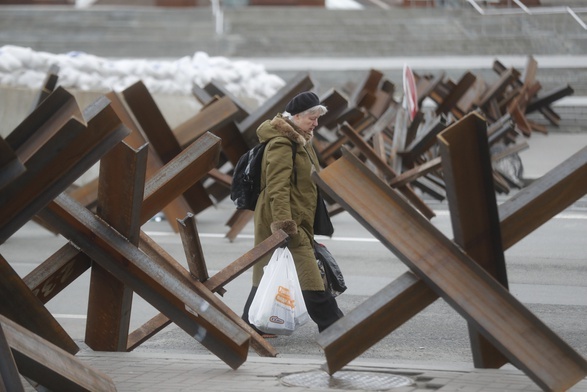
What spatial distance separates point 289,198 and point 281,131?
45 centimetres

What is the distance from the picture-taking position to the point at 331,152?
13.6 metres

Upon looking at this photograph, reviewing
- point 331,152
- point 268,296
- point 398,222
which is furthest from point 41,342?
point 331,152

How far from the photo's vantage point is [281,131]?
805 centimetres

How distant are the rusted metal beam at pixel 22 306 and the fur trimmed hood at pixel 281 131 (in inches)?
103

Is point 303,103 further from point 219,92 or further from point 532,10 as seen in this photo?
point 532,10

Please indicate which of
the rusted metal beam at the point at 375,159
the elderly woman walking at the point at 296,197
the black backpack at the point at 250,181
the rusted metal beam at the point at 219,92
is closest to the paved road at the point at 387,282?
the elderly woman walking at the point at 296,197

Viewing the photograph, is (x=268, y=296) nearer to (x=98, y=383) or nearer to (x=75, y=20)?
(x=98, y=383)

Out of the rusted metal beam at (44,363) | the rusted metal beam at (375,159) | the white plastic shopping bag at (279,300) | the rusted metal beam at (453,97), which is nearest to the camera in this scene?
the rusted metal beam at (44,363)

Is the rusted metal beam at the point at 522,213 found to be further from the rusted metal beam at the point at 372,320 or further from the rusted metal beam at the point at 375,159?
the rusted metal beam at the point at 375,159

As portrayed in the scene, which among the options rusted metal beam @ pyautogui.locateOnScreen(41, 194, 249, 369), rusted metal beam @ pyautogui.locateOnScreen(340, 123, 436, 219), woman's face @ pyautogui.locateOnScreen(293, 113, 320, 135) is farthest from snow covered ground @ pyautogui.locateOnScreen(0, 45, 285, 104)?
rusted metal beam @ pyautogui.locateOnScreen(41, 194, 249, 369)

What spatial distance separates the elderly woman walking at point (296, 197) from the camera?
7.83 metres

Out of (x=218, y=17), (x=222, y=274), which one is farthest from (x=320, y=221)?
(x=218, y=17)

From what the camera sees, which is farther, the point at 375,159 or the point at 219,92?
the point at 219,92

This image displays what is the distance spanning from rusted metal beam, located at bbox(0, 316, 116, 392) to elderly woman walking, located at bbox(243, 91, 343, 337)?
2797 mm
